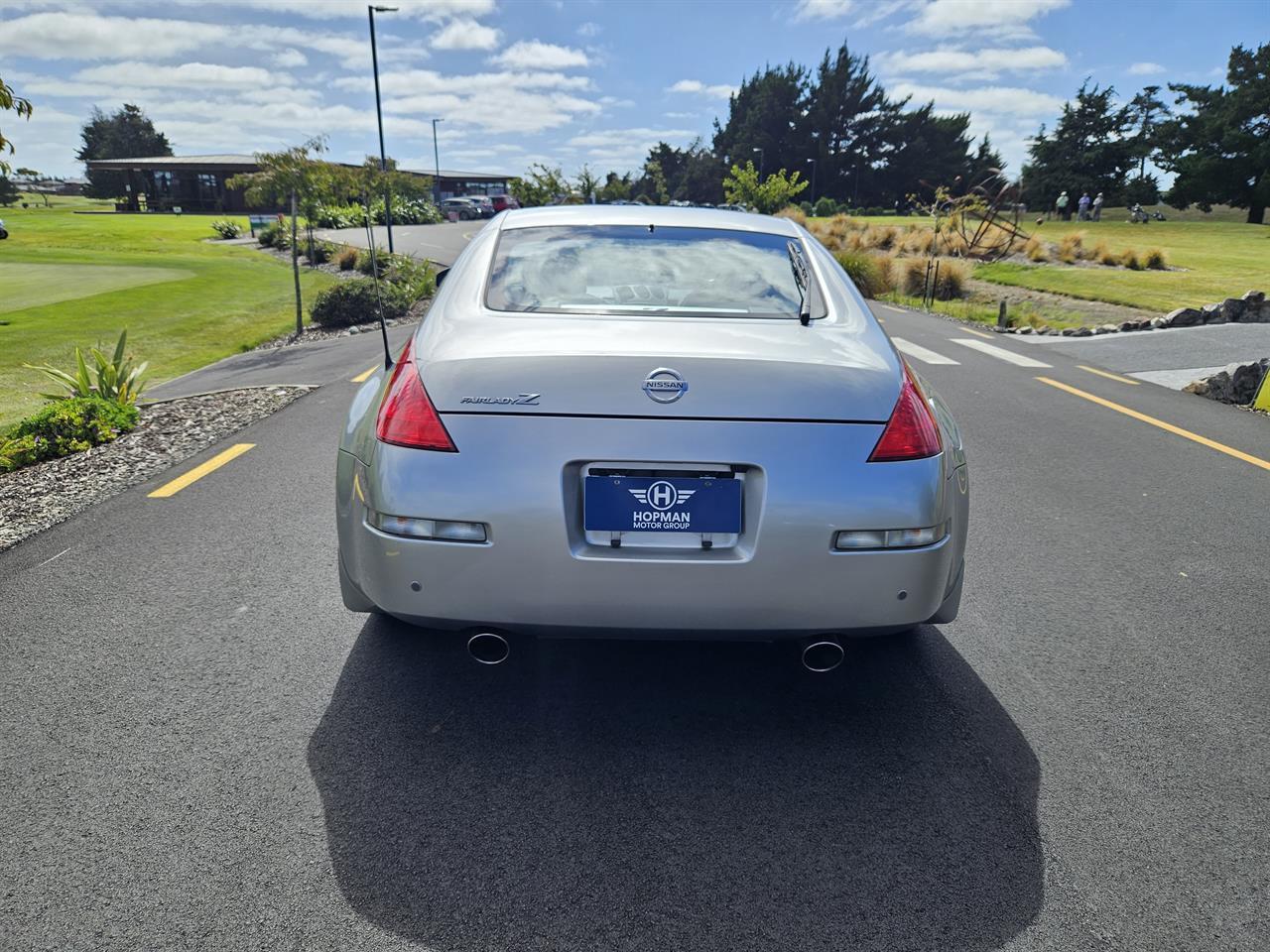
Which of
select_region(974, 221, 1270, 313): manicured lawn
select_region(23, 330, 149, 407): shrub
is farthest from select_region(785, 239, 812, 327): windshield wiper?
select_region(974, 221, 1270, 313): manicured lawn

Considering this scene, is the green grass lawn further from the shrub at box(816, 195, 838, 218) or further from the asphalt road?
Answer: the shrub at box(816, 195, 838, 218)

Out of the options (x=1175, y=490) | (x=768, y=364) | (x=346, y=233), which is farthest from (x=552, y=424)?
(x=346, y=233)

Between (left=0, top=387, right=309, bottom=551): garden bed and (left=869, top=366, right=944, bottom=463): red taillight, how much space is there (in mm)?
4488

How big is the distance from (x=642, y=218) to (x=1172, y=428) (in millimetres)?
6251

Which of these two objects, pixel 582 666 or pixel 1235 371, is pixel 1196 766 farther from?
pixel 1235 371

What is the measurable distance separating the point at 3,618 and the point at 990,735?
3.80m

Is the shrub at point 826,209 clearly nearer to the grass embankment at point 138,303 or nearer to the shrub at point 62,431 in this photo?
the grass embankment at point 138,303

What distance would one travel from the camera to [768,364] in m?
2.64

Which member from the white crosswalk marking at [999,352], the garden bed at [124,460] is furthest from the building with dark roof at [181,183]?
the garden bed at [124,460]

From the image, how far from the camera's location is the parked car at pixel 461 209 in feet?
217

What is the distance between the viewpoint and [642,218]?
380 cm

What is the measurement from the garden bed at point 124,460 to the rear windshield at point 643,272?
3.35 m

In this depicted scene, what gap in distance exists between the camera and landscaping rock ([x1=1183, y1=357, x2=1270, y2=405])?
9.16m

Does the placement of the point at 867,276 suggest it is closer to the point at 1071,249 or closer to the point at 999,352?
the point at 1071,249
